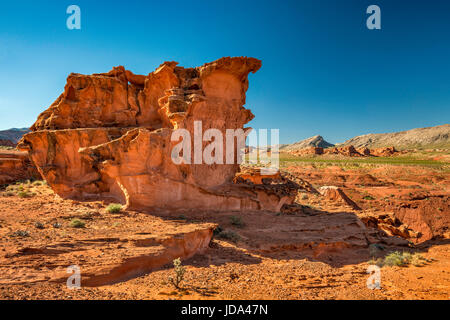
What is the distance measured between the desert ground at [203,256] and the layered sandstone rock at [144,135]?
1.05 m

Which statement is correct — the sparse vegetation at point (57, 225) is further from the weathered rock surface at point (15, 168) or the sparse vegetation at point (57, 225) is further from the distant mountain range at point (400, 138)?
the distant mountain range at point (400, 138)

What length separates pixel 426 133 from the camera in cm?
11062

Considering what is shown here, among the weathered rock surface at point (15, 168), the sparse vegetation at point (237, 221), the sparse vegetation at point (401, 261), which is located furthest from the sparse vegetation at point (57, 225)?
the weathered rock surface at point (15, 168)

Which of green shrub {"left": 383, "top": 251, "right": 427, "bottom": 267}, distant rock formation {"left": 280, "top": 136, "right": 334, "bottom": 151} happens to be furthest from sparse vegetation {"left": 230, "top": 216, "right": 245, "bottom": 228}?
distant rock formation {"left": 280, "top": 136, "right": 334, "bottom": 151}

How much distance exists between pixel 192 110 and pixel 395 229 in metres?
13.7

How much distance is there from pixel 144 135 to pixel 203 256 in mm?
5811

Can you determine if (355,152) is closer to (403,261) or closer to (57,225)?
(403,261)

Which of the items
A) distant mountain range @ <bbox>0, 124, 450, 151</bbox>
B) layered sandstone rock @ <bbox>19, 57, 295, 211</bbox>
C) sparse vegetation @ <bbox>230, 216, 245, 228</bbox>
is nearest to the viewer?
sparse vegetation @ <bbox>230, 216, 245, 228</bbox>

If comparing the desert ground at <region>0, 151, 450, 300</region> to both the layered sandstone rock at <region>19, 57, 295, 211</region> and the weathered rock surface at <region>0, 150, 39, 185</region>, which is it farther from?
the weathered rock surface at <region>0, 150, 39, 185</region>

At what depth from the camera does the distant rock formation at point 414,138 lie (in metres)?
100

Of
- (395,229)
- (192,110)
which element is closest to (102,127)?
(192,110)

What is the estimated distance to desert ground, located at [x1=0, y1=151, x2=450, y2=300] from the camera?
4.90 metres

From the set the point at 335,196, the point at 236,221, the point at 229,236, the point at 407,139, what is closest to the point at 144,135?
the point at 236,221

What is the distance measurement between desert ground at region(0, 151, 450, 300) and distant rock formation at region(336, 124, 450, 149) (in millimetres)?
105528
